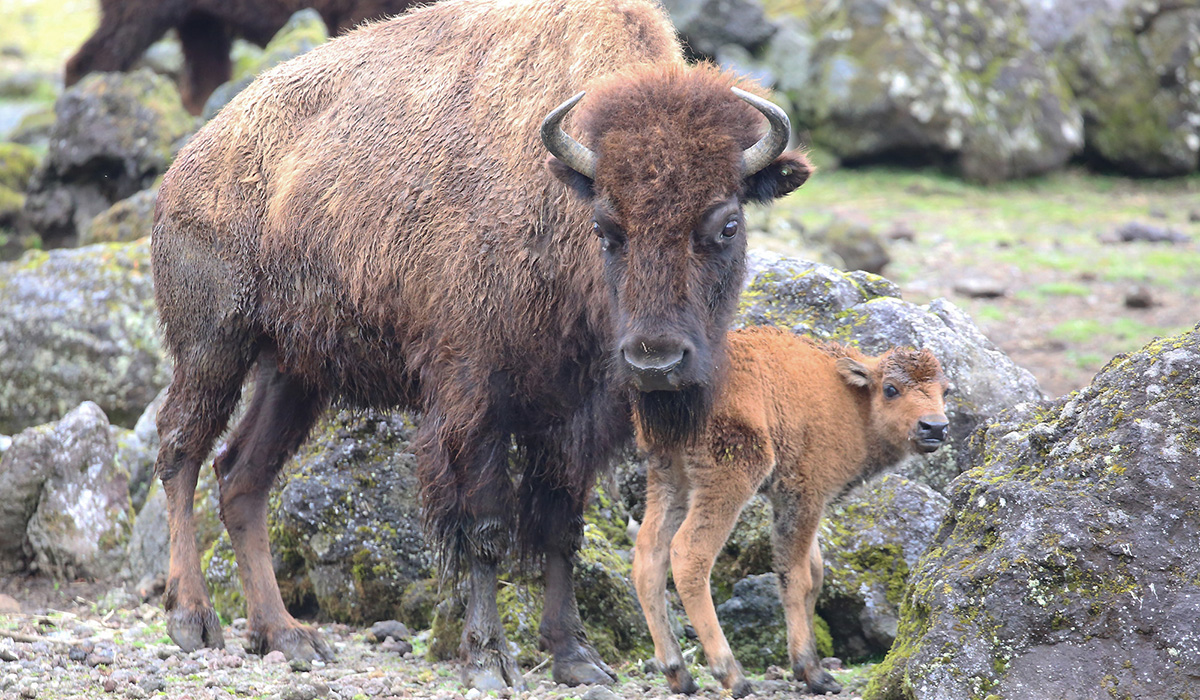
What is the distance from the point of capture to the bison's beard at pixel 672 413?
5.12 meters

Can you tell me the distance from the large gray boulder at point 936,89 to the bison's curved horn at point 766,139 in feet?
41.0

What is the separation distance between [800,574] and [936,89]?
13.0 meters

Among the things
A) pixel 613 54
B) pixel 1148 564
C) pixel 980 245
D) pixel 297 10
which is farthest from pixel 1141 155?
pixel 1148 564

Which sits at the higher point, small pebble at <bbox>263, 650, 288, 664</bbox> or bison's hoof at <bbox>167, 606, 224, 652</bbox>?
bison's hoof at <bbox>167, 606, 224, 652</bbox>

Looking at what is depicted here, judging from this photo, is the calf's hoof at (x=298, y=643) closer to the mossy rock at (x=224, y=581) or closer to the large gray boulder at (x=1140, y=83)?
the mossy rock at (x=224, y=581)

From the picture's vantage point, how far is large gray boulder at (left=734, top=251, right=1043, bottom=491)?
680cm

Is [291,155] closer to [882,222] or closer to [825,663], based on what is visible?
[825,663]

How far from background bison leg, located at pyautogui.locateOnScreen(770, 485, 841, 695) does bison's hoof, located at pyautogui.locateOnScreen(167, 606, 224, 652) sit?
2.87m

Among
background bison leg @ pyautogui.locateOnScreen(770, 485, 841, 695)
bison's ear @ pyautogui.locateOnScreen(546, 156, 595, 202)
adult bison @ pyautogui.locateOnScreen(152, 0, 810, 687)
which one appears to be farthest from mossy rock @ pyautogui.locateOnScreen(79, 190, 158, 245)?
background bison leg @ pyautogui.locateOnScreen(770, 485, 841, 695)

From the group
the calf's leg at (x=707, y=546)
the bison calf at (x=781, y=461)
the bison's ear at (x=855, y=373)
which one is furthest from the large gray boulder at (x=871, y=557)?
the calf's leg at (x=707, y=546)

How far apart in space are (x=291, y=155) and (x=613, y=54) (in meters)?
1.93

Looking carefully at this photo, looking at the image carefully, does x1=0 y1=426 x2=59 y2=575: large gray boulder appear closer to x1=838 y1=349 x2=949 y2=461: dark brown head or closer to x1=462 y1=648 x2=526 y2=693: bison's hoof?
x1=462 y1=648 x2=526 y2=693: bison's hoof

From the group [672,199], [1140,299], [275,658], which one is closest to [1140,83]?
[1140,299]

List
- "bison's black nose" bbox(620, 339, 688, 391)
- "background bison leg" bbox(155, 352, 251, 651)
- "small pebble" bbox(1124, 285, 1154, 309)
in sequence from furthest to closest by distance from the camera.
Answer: "small pebble" bbox(1124, 285, 1154, 309)
"background bison leg" bbox(155, 352, 251, 651)
"bison's black nose" bbox(620, 339, 688, 391)
